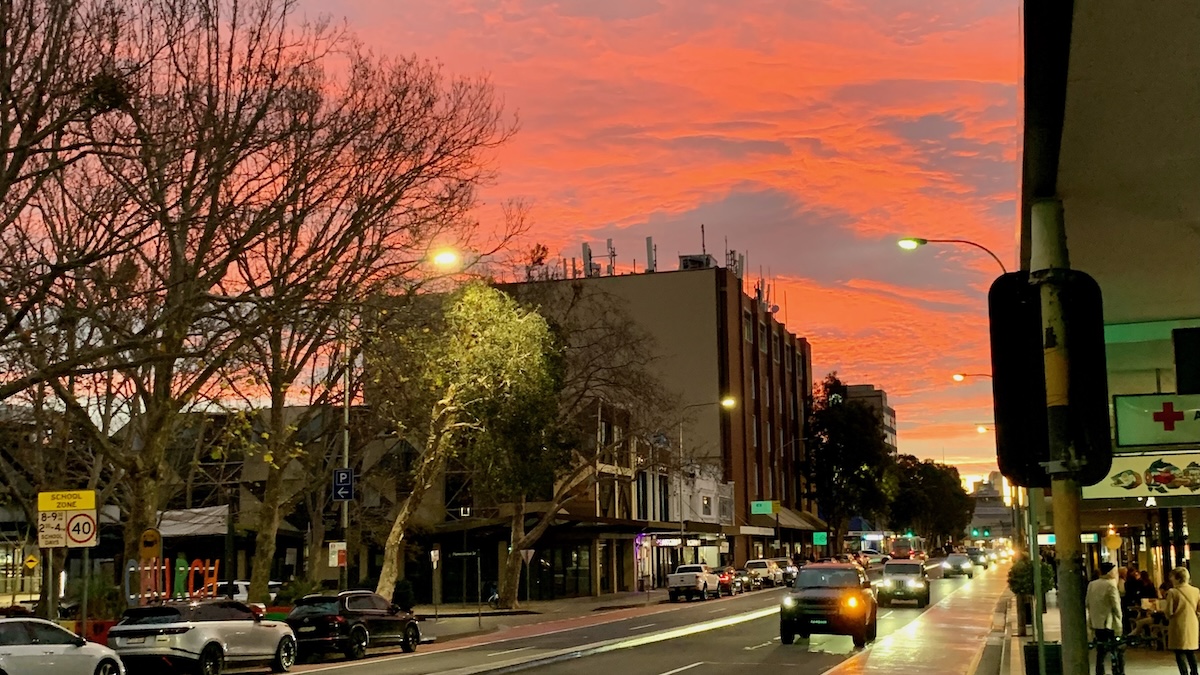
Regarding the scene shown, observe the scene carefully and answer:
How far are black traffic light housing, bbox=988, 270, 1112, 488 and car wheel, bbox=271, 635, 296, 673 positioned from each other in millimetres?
23662

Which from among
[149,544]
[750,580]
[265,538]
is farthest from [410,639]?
[750,580]

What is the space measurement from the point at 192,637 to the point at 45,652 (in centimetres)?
422

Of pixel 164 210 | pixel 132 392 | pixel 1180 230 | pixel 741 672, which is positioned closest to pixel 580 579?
pixel 132 392

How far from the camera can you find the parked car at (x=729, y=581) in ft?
212

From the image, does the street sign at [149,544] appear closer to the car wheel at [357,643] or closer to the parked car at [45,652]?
the parked car at [45,652]

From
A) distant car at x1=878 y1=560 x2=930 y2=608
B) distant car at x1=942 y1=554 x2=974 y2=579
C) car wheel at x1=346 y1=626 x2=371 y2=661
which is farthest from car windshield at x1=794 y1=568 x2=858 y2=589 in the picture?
distant car at x1=942 y1=554 x2=974 y2=579

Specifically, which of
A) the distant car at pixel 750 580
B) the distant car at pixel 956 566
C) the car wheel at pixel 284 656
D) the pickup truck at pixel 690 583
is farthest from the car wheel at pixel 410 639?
the distant car at pixel 956 566

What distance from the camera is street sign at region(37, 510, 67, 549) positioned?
22500 millimetres

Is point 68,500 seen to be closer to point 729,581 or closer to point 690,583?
point 690,583

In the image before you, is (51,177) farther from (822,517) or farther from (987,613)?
(822,517)

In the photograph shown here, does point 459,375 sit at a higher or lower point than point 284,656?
higher

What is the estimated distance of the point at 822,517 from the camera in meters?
124

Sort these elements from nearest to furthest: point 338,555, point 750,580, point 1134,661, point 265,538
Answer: point 1134,661 < point 265,538 < point 338,555 < point 750,580

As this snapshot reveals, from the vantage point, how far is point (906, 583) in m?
46.5
